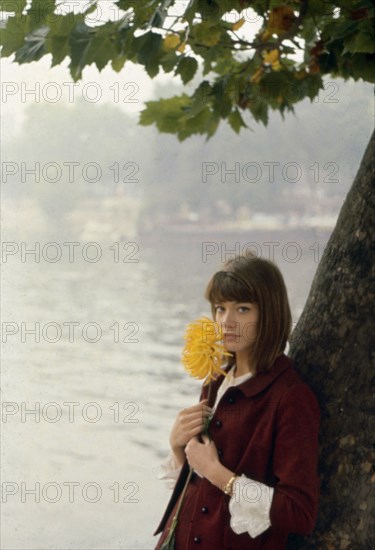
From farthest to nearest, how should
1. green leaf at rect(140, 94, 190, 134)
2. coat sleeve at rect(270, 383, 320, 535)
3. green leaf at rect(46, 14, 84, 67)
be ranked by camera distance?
green leaf at rect(140, 94, 190, 134) < green leaf at rect(46, 14, 84, 67) < coat sleeve at rect(270, 383, 320, 535)

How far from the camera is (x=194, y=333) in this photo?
2100 millimetres

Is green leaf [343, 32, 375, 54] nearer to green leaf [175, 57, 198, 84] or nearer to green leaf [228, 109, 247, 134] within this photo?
green leaf [175, 57, 198, 84]

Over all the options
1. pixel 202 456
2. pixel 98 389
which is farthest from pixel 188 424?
pixel 98 389

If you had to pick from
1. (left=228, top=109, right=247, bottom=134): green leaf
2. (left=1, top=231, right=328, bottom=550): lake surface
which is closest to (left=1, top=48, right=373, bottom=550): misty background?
(left=1, top=231, right=328, bottom=550): lake surface

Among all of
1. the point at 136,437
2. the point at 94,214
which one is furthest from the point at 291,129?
the point at 136,437

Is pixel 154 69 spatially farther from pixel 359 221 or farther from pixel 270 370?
pixel 270 370

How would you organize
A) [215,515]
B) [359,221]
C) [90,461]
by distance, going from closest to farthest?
[215,515] < [359,221] < [90,461]

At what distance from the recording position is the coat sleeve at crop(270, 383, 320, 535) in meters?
1.88

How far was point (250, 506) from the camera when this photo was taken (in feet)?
6.24

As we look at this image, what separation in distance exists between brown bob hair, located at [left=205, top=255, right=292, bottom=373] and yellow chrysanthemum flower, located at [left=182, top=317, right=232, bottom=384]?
3.0 inches

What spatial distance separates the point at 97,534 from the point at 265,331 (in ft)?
10.1

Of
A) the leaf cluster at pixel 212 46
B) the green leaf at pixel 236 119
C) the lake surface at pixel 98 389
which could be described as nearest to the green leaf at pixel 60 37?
the leaf cluster at pixel 212 46

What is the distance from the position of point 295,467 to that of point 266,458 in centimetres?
9

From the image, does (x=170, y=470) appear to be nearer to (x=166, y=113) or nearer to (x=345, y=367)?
(x=345, y=367)
